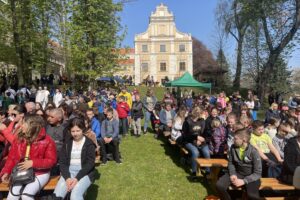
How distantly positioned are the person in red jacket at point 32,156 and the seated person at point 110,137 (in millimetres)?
3700

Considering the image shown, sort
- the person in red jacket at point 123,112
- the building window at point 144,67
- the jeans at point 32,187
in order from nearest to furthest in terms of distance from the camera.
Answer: the jeans at point 32,187 < the person in red jacket at point 123,112 < the building window at point 144,67

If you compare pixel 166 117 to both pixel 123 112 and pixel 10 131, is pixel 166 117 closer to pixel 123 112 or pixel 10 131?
pixel 123 112

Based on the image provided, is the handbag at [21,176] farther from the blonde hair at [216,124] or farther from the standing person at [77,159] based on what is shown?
the blonde hair at [216,124]

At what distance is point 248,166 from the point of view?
17.6 feet

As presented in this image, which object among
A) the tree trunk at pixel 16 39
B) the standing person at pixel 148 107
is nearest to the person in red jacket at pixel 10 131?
the standing person at pixel 148 107

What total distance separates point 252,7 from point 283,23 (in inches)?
112

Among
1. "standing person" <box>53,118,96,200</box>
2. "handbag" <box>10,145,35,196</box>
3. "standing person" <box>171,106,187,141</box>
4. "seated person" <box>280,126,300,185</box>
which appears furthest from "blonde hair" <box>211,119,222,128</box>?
"handbag" <box>10,145,35,196</box>

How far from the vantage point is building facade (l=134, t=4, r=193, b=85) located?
224ft

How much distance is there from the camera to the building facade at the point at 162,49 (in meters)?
68.2

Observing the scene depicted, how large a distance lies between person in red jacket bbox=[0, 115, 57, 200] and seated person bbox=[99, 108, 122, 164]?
3700 mm

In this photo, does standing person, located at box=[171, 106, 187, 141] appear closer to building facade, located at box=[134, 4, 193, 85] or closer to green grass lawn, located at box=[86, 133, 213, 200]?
green grass lawn, located at box=[86, 133, 213, 200]

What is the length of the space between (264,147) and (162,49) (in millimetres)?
64000

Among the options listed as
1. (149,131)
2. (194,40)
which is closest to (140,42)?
(194,40)

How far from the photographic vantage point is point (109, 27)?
875 inches
